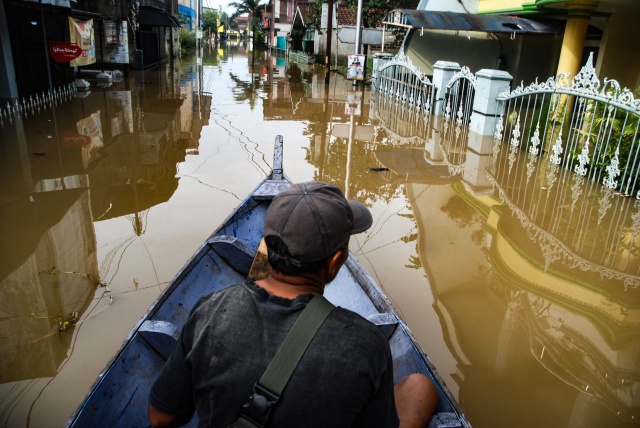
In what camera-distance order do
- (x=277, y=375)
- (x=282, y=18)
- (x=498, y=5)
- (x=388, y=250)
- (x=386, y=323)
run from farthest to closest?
(x=282, y=18), (x=498, y=5), (x=388, y=250), (x=386, y=323), (x=277, y=375)

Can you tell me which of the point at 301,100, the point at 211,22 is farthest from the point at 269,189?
the point at 211,22

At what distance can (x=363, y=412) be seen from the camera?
1.50 meters

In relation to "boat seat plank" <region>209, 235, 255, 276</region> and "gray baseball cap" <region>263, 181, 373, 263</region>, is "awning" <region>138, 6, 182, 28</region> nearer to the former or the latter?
"boat seat plank" <region>209, 235, 255, 276</region>

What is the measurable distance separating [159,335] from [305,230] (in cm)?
155

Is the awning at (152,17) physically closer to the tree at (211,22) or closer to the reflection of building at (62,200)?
the reflection of building at (62,200)

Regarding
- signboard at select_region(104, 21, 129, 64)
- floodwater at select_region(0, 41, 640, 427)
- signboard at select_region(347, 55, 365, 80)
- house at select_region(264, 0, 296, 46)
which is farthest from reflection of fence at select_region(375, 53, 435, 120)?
house at select_region(264, 0, 296, 46)

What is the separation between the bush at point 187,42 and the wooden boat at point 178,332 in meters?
40.7

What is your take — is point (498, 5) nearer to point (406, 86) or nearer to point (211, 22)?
point (406, 86)

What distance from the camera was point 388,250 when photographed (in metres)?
5.99

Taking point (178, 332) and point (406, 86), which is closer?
point (178, 332)

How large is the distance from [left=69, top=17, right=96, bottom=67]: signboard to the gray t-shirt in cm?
1495

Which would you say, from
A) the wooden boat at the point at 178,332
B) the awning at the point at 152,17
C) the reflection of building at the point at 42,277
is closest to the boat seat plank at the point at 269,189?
the wooden boat at the point at 178,332

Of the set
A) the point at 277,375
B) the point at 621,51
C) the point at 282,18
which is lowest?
the point at 277,375

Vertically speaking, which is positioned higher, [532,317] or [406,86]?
[406,86]
